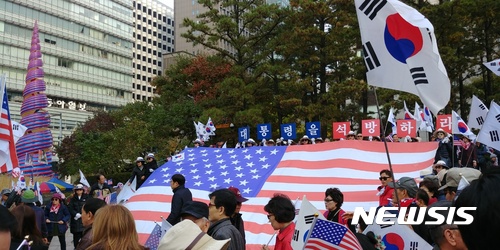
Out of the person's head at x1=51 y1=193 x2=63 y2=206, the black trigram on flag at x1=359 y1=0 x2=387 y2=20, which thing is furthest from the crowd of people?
the person's head at x1=51 y1=193 x2=63 y2=206

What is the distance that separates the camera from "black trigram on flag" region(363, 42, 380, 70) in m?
5.37

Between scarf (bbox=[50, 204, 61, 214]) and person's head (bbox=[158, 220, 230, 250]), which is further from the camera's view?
scarf (bbox=[50, 204, 61, 214])

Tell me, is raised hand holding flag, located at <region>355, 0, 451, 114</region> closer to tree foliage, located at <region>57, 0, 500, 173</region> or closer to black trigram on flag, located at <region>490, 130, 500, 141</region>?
black trigram on flag, located at <region>490, 130, 500, 141</region>

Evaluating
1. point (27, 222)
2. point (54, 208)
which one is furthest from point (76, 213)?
point (27, 222)

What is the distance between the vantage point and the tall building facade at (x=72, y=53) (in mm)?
58531

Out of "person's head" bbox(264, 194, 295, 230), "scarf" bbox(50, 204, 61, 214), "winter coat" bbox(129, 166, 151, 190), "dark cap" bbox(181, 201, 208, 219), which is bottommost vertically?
"scarf" bbox(50, 204, 61, 214)

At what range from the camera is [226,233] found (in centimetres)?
433

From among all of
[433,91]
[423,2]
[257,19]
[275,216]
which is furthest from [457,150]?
[257,19]

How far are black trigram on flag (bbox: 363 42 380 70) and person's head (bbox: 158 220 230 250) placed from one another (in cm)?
318

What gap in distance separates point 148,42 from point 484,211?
117 m

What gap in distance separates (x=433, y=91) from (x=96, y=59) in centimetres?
7178

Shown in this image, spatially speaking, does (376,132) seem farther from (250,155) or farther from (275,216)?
(275,216)

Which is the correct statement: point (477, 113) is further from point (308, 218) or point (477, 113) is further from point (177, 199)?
point (308, 218)

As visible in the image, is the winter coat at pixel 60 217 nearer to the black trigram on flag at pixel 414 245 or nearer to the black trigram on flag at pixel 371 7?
the black trigram on flag at pixel 371 7
